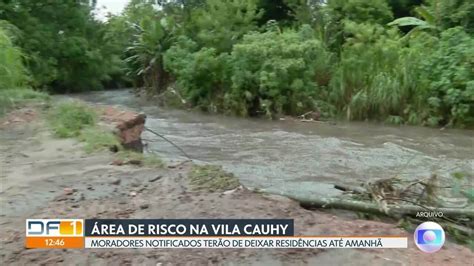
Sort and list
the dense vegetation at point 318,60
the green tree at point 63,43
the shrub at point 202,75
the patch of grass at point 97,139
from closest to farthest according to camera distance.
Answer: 1. the patch of grass at point 97,139
2. the dense vegetation at point 318,60
3. the shrub at point 202,75
4. the green tree at point 63,43

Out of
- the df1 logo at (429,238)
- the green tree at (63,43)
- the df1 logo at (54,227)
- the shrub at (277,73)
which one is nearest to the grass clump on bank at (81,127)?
the df1 logo at (54,227)

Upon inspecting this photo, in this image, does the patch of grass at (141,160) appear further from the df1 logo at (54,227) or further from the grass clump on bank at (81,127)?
the df1 logo at (54,227)

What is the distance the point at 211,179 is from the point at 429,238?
1.99m

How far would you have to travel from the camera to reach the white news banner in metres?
3.65

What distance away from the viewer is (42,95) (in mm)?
10945

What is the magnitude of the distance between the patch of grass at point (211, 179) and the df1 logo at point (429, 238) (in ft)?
5.44

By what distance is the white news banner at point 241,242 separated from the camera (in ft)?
12.0

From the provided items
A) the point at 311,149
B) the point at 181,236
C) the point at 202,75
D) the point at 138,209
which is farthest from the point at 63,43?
the point at 181,236

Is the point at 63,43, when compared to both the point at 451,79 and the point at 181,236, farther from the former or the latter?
the point at 181,236

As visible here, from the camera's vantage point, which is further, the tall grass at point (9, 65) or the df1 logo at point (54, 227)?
the tall grass at point (9, 65)

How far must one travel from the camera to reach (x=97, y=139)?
6945 mm

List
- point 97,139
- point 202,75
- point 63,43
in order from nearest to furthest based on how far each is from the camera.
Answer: point 97,139, point 202,75, point 63,43

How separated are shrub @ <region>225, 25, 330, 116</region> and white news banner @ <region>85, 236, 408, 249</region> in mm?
10802

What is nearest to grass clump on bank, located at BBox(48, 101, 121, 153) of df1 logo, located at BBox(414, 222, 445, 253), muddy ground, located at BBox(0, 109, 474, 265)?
muddy ground, located at BBox(0, 109, 474, 265)
